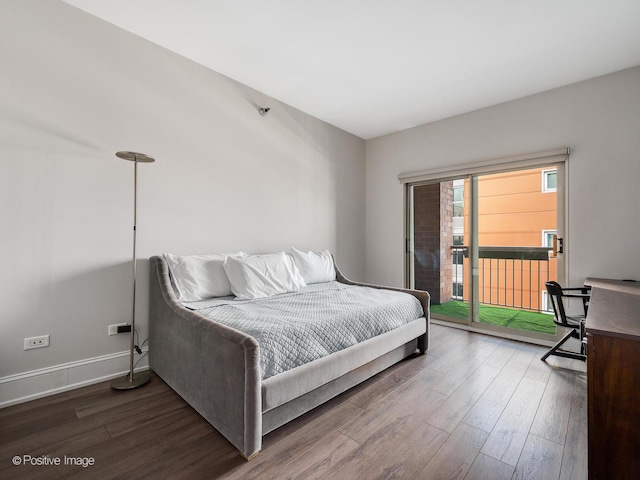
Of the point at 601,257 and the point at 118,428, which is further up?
the point at 601,257

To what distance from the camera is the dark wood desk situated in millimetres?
1059

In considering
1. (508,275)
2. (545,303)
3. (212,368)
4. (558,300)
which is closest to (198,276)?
(212,368)

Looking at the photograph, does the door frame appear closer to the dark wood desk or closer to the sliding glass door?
the sliding glass door

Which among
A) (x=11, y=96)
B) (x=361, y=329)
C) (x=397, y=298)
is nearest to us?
(x=11, y=96)

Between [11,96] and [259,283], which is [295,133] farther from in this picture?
[11,96]

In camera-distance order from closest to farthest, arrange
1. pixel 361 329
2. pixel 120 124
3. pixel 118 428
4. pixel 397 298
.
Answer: pixel 118 428 → pixel 361 329 → pixel 120 124 → pixel 397 298

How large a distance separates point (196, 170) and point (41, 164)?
108 cm

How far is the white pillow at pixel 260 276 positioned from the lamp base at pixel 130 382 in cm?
91

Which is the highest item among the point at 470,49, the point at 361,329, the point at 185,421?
the point at 470,49

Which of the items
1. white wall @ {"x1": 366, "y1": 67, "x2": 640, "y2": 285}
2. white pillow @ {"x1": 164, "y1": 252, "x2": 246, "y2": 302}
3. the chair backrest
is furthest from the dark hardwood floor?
white wall @ {"x1": 366, "y1": 67, "x2": 640, "y2": 285}

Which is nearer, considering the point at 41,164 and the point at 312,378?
the point at 312,378

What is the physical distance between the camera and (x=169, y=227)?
2596mm

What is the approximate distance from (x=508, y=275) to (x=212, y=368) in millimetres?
4278

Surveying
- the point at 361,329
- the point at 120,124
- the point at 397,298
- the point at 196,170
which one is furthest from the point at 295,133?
the point at 361,329
